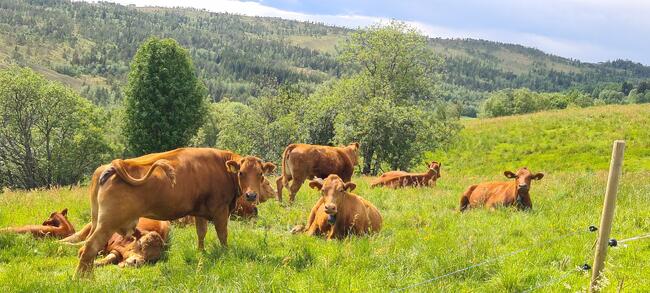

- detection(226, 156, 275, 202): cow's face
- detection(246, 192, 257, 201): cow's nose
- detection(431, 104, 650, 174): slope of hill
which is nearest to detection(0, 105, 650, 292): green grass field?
detection(246, 192, 257, 201): cow's nose

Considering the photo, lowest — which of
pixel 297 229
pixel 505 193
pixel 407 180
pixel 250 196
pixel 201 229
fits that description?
pixel 407 180

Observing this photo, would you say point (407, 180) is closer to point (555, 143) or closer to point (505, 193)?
point (505, 193)

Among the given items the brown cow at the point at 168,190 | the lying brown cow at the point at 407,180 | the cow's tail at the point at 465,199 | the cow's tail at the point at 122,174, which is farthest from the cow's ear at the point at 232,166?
the lying brown cow at the point at 407,180

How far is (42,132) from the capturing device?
48.2 meters

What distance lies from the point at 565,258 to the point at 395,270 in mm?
2623

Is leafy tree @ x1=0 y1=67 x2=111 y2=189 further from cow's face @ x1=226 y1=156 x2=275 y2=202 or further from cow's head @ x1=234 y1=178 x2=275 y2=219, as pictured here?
cow's face @ x1=226 y1=156 x2=275 y2=202

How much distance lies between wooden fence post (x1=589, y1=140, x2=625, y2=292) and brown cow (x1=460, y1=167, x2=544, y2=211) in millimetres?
7417

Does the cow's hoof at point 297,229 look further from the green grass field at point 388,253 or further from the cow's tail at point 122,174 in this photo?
the cow's tail at point 122,174

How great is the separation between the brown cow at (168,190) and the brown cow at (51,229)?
2.59 meters

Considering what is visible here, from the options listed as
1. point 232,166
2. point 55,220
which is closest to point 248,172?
point 232,166

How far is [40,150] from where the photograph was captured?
→ 4956cm

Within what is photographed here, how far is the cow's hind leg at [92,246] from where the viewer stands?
662cm

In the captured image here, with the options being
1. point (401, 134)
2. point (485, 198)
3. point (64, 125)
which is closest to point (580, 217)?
point (485, 198)

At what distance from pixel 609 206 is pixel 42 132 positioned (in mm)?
52830
